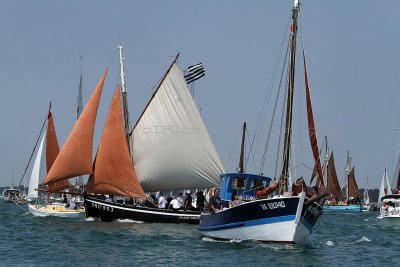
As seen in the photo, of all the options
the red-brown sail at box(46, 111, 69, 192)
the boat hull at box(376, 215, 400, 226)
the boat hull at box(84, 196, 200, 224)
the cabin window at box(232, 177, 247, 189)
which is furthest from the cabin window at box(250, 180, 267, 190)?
the red-brown sail at box(46, 111, 69, 192)

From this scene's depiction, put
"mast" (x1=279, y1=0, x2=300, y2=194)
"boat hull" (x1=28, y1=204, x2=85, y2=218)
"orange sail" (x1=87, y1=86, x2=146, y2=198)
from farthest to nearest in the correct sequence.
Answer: "boat hull" (x1=28, y1=204, x2=85, y2=218), "orange sail" (x1=87, y1=86, x2=146, y2=198), "mast" (x1=279, y1=0, x2=300, y2=194)

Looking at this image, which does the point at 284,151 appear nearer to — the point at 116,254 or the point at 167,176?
the point at 116,254

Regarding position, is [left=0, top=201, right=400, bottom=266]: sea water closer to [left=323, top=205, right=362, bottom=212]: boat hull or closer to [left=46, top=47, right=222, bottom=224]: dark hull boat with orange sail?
[left=46, top=47, right=222, bottom=224]: dark hull boat with orange sail

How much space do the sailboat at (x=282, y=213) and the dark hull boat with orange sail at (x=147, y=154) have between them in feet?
51.9

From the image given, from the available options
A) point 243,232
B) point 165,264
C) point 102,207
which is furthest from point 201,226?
point 102,207

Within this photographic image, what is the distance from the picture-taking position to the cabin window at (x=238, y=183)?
49750 millimetres

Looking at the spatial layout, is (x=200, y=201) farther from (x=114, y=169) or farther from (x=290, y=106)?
(x=290, y=106)

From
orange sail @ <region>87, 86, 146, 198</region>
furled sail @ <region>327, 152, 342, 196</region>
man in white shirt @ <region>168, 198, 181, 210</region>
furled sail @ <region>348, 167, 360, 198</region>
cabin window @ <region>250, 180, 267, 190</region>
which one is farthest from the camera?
furled sail @ <region>348, 167, 360, 198</region>

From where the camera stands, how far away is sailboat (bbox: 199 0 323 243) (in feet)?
120

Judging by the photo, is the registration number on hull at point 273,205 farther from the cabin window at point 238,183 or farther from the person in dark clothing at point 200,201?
the person in dark clothing at point 200,201

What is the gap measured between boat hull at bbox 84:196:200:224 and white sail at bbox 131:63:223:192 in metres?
3.30

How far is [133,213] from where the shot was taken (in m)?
55.0

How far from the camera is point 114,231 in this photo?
4803 centimetres

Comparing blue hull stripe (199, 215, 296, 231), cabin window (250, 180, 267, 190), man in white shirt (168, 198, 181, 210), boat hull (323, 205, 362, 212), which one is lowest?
blue hull stripe (199, 215, 296, 231)
